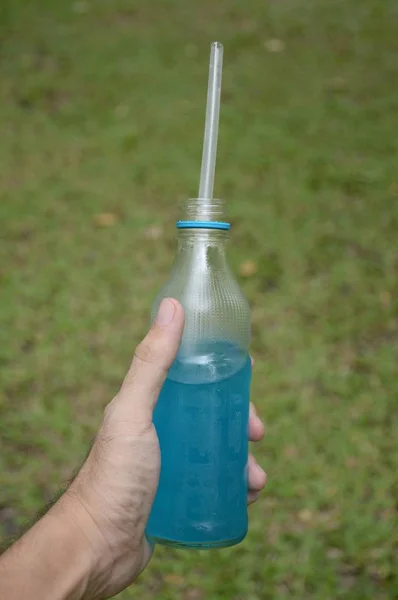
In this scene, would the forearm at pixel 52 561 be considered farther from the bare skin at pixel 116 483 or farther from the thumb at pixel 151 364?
the thumb at pixel 151 364

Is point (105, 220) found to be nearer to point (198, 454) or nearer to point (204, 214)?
point (204, 214)

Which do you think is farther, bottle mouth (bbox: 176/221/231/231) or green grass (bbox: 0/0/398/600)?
green grass (bbox: 0/0/398/600)

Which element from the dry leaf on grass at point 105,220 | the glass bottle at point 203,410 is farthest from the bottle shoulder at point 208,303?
the dry leaf on grass at point 105,220

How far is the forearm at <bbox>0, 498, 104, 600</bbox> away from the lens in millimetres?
1331

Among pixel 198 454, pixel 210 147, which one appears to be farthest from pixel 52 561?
pixel 210 147

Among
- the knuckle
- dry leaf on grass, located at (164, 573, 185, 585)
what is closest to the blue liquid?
the knuckle

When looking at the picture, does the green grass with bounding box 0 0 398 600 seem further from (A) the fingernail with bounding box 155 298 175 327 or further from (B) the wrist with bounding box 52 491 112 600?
(A) the fingernail with bounding box 155 298 175 327

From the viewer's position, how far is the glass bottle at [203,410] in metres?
1.55

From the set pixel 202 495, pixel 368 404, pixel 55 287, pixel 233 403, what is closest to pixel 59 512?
pixel 202 495

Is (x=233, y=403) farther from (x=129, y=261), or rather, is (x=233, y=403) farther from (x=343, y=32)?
(x=343, y=32)

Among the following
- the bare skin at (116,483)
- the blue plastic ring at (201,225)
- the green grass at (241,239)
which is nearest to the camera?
the bare skin at (116,483)

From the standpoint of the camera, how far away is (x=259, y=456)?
9.24ft

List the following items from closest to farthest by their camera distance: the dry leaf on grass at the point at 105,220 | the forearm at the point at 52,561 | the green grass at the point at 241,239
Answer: the forearm at the point at 52,561 < the green grass at the point at 241,239 < the dry leaf on grass at the point at 105,220

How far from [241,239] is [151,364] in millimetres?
2350
